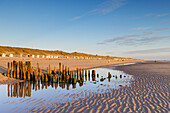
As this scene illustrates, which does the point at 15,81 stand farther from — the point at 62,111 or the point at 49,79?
the point at 62,111

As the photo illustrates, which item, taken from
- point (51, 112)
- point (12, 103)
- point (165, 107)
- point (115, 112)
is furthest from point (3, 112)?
point (165, 107)

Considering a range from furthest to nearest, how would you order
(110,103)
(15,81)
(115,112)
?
(15,81) < (110,103) < (115,112)

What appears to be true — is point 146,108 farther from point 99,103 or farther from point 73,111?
point 73,111

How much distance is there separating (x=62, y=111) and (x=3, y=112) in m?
3.25

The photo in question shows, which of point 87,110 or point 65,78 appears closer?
point 87,110

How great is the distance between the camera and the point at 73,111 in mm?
7570

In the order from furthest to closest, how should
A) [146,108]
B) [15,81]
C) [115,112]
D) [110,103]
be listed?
[15,81]
[110,103]
[146,108]
[115,112]

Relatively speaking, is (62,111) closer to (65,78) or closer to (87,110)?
(87,110)

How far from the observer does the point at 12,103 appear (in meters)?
9.17

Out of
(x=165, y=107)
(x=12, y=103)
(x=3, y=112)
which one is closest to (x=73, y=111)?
(x=3, y=112)

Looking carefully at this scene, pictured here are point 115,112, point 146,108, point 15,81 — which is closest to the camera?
point 115,112

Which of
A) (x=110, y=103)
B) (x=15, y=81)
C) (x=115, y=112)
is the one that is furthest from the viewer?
(x=15, y=81)

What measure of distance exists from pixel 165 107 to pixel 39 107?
7286 millimetres

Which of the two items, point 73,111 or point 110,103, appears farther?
point 110,103
